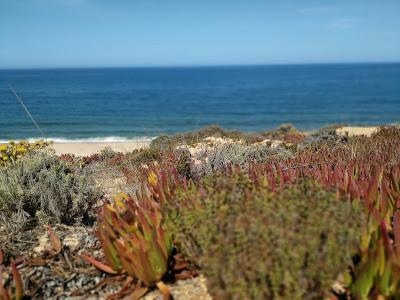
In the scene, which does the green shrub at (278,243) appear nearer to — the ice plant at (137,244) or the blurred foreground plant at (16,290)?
the ice plant at (137,244)

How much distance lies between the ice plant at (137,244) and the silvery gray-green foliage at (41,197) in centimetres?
138

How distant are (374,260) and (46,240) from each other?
3028mm

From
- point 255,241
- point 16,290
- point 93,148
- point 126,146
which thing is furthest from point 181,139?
point 255,241

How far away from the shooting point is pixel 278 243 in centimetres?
234

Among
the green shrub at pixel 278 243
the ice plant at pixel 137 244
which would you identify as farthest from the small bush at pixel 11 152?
the green shrub at pixel 278 243

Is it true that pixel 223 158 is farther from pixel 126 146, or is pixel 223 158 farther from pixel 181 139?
pixel 126 146

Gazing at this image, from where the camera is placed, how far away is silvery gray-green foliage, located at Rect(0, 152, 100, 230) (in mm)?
4801

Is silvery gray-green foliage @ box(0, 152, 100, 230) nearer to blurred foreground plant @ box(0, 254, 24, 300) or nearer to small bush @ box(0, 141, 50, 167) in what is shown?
blurred foreground plant @ box(0, 254, 24, 300)

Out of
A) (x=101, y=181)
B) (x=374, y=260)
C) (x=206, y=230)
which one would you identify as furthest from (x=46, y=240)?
(x=101, y=181)

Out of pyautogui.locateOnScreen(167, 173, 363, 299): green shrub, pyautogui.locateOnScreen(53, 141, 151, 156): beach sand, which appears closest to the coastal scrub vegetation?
pyautogui.locateOnScreen(167, 173, 363, 299): green shrub

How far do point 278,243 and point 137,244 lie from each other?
3.96 feet

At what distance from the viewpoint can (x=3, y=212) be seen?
476 centimetres

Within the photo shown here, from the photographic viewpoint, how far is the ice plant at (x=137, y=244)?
10.0 feet

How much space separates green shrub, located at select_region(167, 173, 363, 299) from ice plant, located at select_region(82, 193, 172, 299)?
15.4 inches
